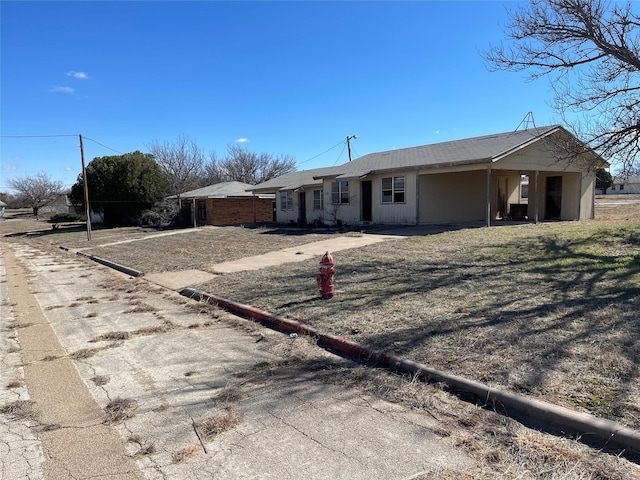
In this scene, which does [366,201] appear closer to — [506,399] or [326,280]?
[326,280]

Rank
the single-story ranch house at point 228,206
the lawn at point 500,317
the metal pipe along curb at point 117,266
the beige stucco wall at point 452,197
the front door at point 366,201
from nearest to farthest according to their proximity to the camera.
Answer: the lawn at point 500,317
the metal pipe along curb at point 117,266
the beige stucco wall at point 452,197
the front door at point 366,201
the single-story ranch house at point 228,206

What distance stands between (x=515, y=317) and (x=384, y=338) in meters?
1.75

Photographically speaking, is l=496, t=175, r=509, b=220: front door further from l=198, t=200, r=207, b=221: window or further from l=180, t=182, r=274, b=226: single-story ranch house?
l=198, t=200, r=207, b=221: window

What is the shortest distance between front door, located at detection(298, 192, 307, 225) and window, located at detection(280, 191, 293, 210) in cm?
88

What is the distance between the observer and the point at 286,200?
29.0 metres

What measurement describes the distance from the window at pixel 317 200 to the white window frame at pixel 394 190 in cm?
555

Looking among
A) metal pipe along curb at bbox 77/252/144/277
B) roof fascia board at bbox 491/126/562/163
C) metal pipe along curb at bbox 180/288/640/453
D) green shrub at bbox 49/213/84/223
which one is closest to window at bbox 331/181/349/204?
roof fascia board at bbox 491/126/562/163

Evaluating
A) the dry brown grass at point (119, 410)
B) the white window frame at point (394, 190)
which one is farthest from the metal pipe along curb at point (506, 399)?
the white window frame at point (394, 190)

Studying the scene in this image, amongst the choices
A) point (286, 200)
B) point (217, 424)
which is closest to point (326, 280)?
point (217, 424)

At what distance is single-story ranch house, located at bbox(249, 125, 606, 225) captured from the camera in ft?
58.4

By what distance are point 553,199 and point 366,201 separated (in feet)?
30.2

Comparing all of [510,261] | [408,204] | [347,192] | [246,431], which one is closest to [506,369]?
[246,431]

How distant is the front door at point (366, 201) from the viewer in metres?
22.5

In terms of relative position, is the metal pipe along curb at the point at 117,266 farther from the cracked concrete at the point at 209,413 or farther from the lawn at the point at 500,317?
the cracked concrete at the point at 209,413
